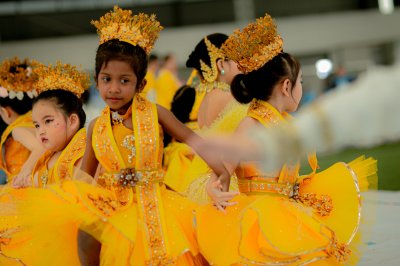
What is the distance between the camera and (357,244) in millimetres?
2684

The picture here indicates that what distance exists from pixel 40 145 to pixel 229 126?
39.3 inches

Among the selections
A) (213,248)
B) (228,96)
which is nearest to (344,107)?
(213,248)

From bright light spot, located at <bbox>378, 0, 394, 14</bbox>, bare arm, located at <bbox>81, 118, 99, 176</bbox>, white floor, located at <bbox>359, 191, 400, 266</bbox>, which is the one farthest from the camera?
bright light spot, located at <bbox>378, 0, 394, 14</bbox>

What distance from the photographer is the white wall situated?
13500mm

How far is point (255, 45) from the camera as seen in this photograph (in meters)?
2.71

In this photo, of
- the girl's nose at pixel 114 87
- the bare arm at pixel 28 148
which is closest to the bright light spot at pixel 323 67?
the bare arm at pixel 28 148

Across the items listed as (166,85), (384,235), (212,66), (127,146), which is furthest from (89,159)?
(166,85)

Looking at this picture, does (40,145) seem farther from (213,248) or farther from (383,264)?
(383,264)

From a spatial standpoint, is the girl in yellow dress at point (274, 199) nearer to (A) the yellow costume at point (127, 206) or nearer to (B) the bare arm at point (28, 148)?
(A) the yellow costume at point (127, 206)

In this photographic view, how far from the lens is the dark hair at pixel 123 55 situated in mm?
2697

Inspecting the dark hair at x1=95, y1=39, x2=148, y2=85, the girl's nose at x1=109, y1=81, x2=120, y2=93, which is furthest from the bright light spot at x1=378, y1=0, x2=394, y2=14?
the girl's nose at x1=109, y1=81, x2=120, y2=93

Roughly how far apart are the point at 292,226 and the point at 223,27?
37.1 feet

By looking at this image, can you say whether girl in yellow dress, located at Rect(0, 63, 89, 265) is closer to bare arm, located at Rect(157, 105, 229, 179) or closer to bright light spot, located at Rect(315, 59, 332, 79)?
bare arm, located at Rect(157, 105, 229, 179)

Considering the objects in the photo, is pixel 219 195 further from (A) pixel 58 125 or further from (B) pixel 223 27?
(B) pixel 223 27
